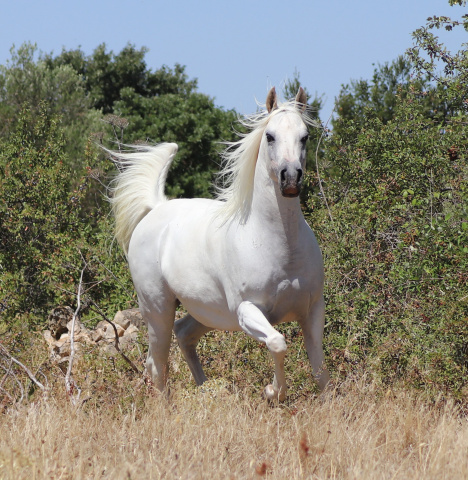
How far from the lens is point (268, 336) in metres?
4.87

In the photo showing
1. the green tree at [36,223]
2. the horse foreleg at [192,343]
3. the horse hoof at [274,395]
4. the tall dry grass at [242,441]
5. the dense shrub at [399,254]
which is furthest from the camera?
the green tree at [36,223]

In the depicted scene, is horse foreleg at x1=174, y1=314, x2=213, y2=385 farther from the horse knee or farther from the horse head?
the horse head

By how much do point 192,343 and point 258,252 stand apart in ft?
5.80

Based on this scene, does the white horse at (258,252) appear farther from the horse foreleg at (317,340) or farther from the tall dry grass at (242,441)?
the tall dry grass at (242,441)

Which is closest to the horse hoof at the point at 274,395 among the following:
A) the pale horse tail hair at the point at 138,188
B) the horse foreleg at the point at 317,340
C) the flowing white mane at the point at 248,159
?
the horse foreleg at the point at 317,340

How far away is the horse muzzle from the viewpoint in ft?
15.5

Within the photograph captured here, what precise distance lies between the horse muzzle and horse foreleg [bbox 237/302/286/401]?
2.67 ft

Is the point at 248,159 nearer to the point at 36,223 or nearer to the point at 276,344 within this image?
the point at 276,344

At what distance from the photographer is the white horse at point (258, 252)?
5000mm

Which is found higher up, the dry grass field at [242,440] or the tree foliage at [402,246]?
the tree foliage at [402,246]

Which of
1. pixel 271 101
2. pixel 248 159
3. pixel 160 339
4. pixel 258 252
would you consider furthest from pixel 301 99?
pixel 160 339

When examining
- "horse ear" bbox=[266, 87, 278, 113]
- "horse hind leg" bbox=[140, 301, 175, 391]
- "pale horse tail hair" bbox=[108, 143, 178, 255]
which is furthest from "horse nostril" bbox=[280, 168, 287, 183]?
"pale horse tail hair" bbox=[108, 143, 178, 255]

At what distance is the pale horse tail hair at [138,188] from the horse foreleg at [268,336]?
2.34m

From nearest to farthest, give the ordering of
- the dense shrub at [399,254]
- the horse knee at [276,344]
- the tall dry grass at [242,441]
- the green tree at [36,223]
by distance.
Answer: the tall dry grass at [242,441] < the horse knee at [276,344] < the dense shrub at [399,254] < the green tree at [36,223]
